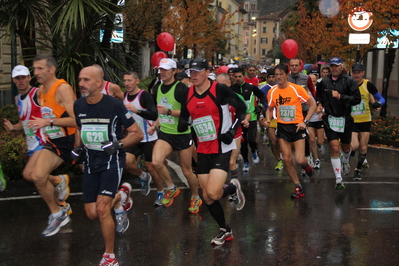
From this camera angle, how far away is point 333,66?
8.68 meters

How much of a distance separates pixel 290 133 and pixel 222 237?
276 centimetres

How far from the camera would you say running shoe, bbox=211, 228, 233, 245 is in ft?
19.0

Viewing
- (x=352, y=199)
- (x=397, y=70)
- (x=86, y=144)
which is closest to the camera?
(x=86, y=144)

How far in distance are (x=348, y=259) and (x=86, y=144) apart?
273 centimetres

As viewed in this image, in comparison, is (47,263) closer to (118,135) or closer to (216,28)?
(118,135)

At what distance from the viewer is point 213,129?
19.7ft

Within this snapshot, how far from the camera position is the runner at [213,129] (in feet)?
19.3

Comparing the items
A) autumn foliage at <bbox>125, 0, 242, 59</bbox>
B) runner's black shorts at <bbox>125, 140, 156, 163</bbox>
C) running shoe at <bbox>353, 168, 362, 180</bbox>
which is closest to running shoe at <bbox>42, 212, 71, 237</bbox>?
runner's black shorts at <bbox>125, 140, 156, 163</bbox>

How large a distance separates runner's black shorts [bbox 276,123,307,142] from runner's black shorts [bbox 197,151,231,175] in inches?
92.0

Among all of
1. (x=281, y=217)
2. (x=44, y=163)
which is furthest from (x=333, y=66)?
(x=44, y=163)

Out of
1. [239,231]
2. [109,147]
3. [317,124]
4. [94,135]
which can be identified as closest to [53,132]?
[94,135]

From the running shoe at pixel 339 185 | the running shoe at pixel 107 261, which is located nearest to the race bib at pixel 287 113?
the running shoe at pixel 339 185

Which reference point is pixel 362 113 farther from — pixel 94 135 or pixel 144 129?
pixel 94 135

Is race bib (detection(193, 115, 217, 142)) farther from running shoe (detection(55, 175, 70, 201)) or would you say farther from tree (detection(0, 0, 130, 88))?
tree (detection(0, 0, 130, 88))
